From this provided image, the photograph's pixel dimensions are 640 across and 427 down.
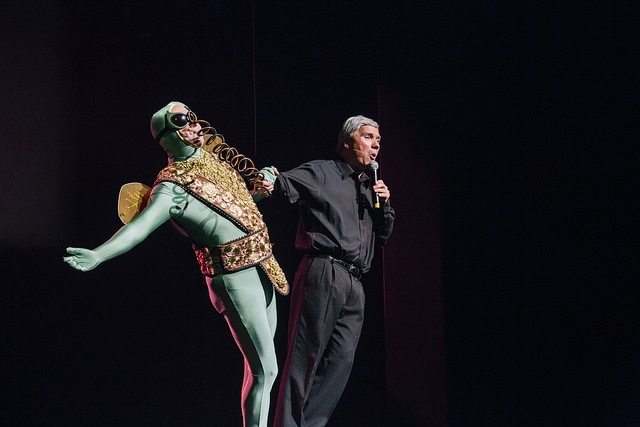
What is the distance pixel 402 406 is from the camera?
4.20 m

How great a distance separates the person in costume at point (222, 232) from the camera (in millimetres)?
2969

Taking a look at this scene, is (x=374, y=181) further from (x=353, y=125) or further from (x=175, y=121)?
(x=175, y=121)

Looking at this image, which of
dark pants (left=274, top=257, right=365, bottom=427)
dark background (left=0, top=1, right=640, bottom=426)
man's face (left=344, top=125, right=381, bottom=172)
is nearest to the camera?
dark pants (left=274, top=257, right=365, bottom=427)

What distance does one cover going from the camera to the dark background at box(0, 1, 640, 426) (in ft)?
12.8

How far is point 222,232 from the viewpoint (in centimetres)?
301

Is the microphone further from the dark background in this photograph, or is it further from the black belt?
the dark background

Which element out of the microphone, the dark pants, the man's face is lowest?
the dark pants

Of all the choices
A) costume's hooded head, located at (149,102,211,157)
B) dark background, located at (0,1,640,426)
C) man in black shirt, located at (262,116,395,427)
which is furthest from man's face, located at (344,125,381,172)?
costume's hooded head, located at (149,102,211,157)

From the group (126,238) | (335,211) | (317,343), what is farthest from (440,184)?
(126,238)

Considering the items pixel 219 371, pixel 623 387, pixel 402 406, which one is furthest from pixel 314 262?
pixel 623 387

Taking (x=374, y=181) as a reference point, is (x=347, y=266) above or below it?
below

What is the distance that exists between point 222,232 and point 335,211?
1.94 feet

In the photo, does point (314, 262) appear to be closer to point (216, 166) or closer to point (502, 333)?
point (216, 166)

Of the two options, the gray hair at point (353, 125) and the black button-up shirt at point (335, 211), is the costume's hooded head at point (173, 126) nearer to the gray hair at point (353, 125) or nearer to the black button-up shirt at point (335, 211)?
the black button-up shirt at point (335, 211)
